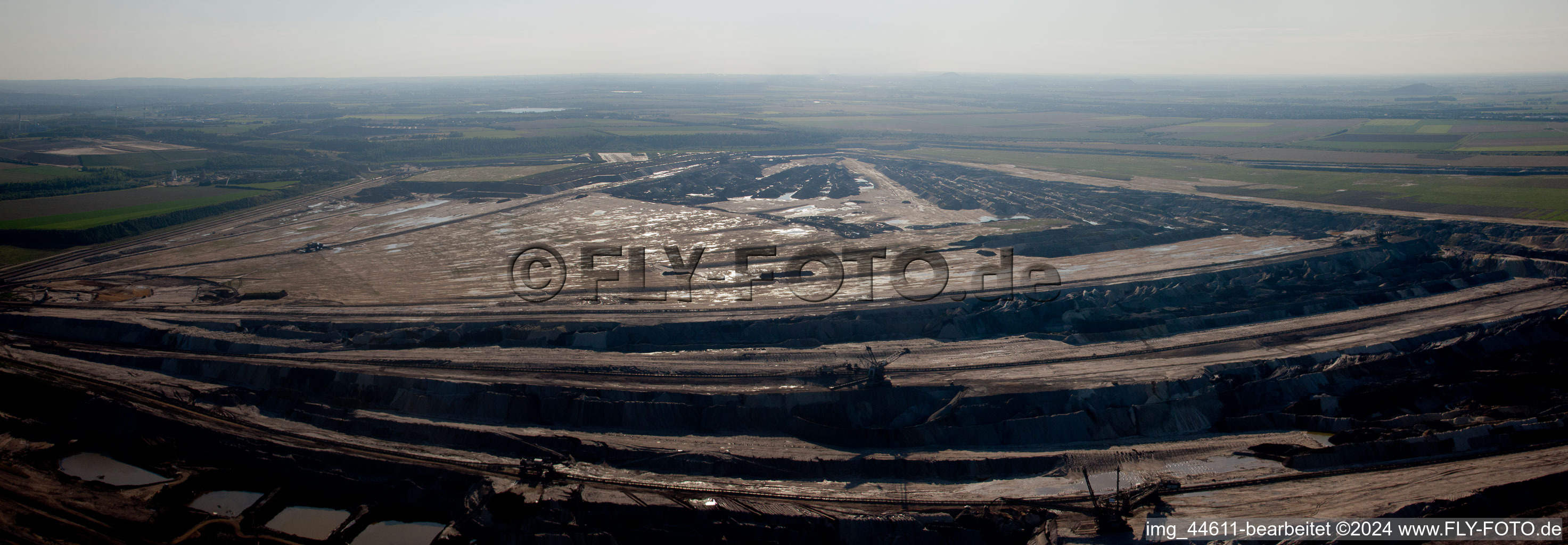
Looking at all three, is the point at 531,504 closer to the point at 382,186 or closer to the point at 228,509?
the point at 228,509

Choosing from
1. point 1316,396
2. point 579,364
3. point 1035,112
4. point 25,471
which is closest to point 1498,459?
point 1316,396

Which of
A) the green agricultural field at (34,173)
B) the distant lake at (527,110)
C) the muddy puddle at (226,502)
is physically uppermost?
the distant lake at (527,110)

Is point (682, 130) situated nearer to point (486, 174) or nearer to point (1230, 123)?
point (486, 174)

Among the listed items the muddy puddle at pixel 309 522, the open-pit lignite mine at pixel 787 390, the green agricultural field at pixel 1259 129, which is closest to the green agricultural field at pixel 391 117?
the open-pit lignite mine at pixel 787 390

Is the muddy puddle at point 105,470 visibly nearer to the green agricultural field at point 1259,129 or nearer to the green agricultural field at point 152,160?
the green agricultural field at point 152,160

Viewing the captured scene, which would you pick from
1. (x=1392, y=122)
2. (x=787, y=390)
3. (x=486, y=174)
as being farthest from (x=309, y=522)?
(x=1392, y=122)
